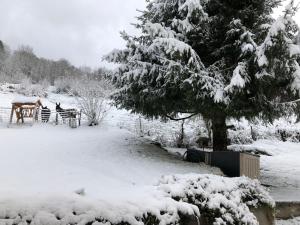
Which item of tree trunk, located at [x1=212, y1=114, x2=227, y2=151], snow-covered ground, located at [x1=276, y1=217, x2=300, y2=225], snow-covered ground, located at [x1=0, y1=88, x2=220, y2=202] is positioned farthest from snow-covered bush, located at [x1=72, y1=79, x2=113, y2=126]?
snow-covered ground, located at [x1=276, y1=217, x2=300, y2=225]

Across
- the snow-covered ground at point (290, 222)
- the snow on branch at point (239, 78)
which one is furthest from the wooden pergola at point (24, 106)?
the snow-covered ground at point (290, 222)

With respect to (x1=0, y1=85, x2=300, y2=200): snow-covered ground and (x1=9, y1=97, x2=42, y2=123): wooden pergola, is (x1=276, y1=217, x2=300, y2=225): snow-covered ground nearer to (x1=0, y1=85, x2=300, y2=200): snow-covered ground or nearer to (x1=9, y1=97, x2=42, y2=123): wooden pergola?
(x1=0, y1=85, x2=300, y2=200): snow-covered ground

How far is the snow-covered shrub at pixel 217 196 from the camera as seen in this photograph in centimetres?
456

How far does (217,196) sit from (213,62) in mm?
4106

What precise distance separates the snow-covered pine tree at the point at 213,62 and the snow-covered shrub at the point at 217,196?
1.94 meters

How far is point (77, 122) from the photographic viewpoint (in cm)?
1645

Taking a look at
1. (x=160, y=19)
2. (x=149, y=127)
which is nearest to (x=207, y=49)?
Answer: (x=160, y=19)

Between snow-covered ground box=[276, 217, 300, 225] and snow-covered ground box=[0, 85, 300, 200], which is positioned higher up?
snow-covered ground box=[0, 85, 300, 200]

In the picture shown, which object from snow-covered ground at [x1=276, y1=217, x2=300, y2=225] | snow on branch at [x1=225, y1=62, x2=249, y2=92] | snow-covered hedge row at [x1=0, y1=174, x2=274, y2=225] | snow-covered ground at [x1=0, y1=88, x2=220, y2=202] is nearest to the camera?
snow-covered hedge row at [x1=0, y1=174, x2=274, y2=225]

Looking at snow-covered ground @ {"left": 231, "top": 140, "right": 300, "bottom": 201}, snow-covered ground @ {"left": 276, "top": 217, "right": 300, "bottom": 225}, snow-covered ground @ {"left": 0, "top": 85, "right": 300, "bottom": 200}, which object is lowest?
snow-covered ground @ {"left": 276, "top": 217, "right": 300, "bottom": 225}

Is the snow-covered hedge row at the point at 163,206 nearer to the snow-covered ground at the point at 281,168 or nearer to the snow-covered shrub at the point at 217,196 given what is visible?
the snow-covered shrub at the point at 217,196

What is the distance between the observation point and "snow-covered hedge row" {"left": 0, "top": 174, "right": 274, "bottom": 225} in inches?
129

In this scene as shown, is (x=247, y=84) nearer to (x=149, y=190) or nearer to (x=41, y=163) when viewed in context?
(x=149, y=190)

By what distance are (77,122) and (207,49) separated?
9.73m
